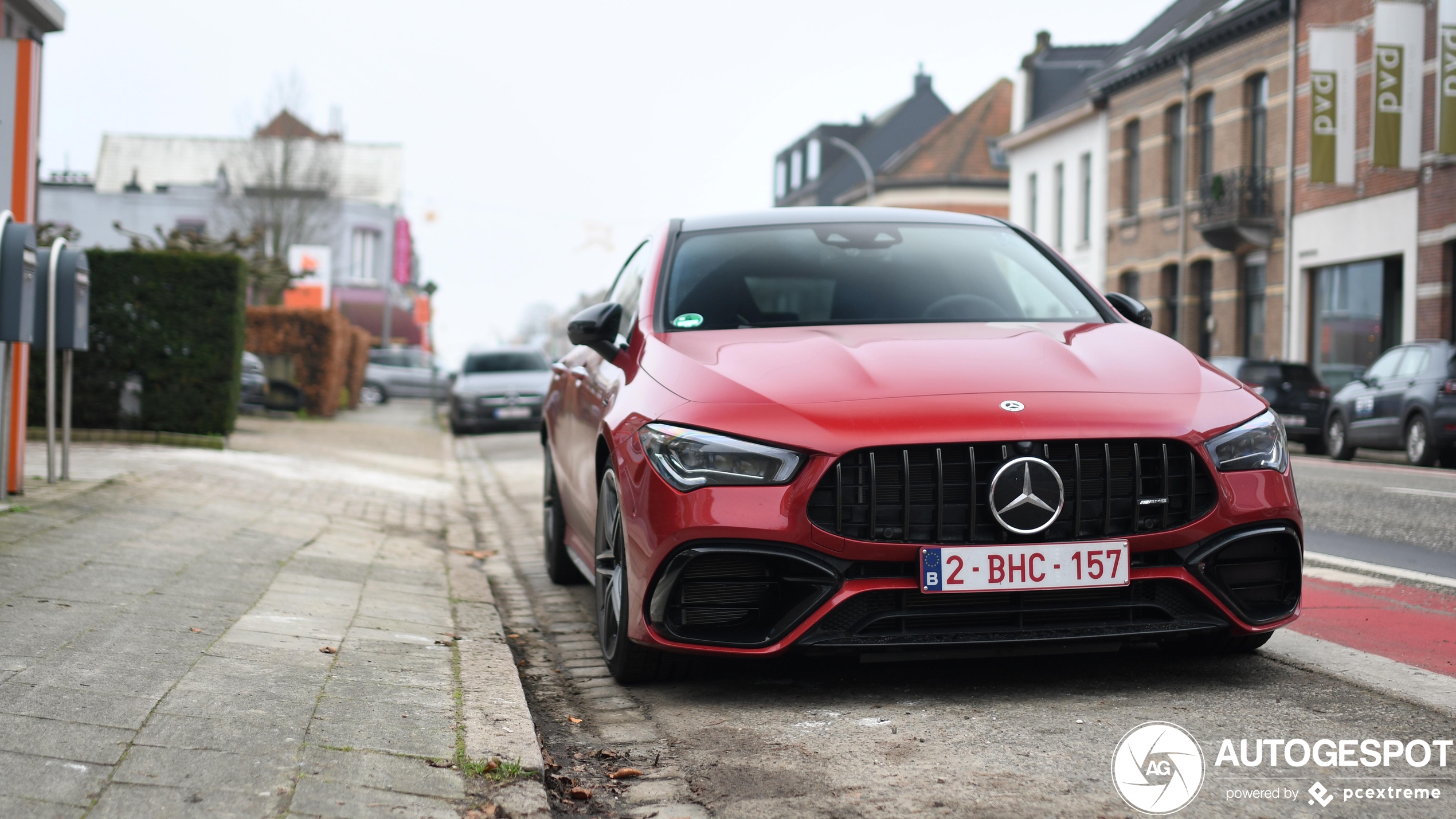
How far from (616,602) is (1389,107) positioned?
23.8 meters

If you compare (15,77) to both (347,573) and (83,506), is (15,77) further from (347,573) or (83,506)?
(347,573)

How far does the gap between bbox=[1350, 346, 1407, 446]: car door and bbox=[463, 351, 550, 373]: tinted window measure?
48.8 feet

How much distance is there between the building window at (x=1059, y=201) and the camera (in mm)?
40625

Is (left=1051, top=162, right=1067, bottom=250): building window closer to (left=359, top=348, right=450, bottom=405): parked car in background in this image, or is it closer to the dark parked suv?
(left=359, top=348, right=450, bottom=405): parked car in background

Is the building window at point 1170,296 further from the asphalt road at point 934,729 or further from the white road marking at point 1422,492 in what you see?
the asphalt road at point 934,729

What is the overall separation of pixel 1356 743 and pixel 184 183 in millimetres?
68268

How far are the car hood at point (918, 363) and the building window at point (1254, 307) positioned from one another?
89.8 feet

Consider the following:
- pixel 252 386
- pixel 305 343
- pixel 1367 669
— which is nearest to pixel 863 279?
A: pixel 1367 669

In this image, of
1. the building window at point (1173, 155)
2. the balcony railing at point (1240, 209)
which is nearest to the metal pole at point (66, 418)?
the balcony railing at point (1240, 209)

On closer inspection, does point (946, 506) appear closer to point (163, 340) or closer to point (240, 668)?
point (240, 668)

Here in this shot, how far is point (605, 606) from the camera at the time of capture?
4566 millimetres

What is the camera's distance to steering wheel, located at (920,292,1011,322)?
16.0ft

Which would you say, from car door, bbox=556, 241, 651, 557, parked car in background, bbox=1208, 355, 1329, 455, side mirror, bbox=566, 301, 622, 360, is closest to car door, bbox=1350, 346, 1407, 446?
parked car in background, bbox=1208, 355, 1329, 455

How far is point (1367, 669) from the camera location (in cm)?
423
